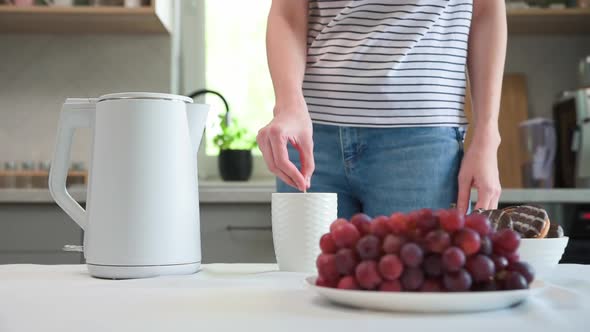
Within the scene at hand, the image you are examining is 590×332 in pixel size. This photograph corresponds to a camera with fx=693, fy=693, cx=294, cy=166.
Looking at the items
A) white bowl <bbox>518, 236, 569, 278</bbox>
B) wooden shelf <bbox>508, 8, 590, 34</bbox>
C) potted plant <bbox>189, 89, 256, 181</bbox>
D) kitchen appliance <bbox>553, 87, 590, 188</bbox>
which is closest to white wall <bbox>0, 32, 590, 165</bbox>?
potted plant <bbox>189, 89, 256, 181</bbox>

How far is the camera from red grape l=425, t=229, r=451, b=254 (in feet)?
1.60

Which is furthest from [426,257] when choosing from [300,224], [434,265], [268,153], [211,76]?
[211,76]

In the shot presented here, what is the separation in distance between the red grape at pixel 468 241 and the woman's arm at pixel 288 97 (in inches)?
13.6

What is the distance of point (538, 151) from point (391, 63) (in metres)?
1.50

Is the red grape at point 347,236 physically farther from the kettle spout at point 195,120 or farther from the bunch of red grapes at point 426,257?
the kettle spout at point 195,120

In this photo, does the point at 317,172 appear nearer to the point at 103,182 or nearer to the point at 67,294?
the point at 103,182

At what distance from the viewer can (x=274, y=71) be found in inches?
40.8

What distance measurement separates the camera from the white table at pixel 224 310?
0.47m

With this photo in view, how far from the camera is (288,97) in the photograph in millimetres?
A: 948

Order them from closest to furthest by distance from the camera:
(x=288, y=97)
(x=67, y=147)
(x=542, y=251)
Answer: (x=542, y=251), (x=67, y=147), (x=288, y=97)

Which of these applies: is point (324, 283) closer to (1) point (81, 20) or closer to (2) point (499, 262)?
(2) point (499, 262)

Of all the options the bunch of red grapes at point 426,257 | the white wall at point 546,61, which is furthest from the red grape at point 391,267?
the white wall at point 546,61

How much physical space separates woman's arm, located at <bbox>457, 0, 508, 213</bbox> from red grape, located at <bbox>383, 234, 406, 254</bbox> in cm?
55

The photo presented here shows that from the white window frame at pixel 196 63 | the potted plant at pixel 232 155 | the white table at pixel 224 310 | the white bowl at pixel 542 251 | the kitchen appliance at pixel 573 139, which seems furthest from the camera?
the white window frame at pixel 196 63
